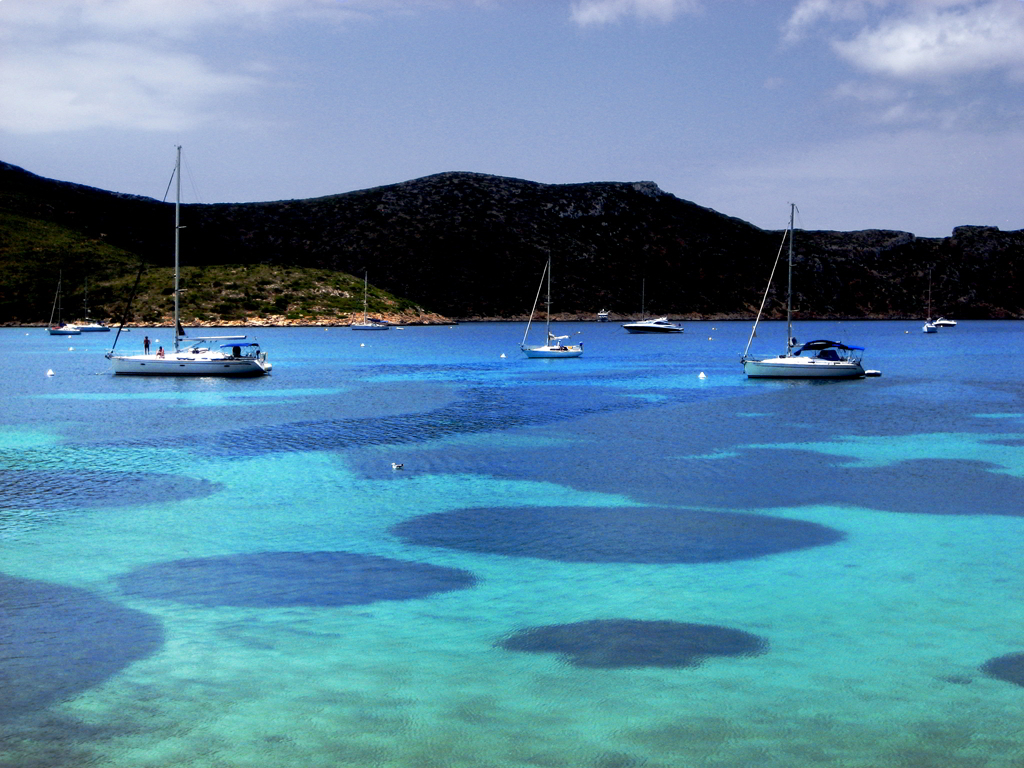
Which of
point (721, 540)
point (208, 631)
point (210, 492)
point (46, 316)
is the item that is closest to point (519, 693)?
point (208, 631)

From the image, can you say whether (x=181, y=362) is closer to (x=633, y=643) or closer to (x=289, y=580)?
(x=289, y=580)

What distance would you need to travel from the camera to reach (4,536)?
19516 mm

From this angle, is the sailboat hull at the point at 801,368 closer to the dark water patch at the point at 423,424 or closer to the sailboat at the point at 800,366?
the sailboat at the point at 800,366

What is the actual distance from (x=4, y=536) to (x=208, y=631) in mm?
7928

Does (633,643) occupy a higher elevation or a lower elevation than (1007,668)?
lower

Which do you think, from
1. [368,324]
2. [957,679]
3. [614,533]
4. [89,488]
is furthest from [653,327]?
[957,679]

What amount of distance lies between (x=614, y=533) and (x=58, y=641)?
1101 centimetres

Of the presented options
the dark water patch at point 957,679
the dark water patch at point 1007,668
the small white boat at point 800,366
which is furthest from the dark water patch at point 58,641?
the small white boat at point 800,366

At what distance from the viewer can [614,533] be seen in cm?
2064

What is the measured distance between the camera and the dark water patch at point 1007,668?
12.4 m

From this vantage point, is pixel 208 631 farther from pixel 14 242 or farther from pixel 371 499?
pixel 14 242

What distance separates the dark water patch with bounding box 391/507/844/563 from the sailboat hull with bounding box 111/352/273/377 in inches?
1610

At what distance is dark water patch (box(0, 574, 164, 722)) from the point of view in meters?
11.7

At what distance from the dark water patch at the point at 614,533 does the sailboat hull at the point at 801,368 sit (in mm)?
39089
